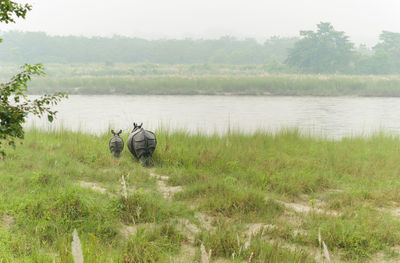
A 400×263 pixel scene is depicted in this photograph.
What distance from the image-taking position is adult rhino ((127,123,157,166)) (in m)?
7.82

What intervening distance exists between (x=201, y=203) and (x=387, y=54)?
157ft

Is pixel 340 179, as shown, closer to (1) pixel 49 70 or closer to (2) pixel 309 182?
(2) pixel 309 182

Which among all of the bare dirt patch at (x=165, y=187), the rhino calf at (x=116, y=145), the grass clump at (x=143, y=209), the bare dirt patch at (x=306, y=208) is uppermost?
the rhino calf at (x=116, y=145)

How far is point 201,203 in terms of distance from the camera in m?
5.59

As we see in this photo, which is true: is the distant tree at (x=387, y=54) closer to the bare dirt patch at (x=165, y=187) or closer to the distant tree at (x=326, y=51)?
the distant tree at (x=326, y=51)

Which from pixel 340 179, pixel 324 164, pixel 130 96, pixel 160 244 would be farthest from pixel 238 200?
pixel 130 96

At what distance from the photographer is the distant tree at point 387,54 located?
45.2 meters

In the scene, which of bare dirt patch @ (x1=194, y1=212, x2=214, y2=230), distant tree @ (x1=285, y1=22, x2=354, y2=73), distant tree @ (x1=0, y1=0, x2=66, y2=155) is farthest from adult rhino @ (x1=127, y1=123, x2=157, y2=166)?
distant tree @ (x1=285, y1=22, x2=354, y2=73)

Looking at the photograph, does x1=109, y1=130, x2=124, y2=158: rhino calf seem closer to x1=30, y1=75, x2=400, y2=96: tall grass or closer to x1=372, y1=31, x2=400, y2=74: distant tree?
x1=30, y1=75, x2=400, y2=96: tall grass

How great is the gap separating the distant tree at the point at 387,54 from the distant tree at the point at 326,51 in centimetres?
327

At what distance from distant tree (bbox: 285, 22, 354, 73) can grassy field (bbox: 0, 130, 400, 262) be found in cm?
3858

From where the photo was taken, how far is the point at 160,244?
415cm

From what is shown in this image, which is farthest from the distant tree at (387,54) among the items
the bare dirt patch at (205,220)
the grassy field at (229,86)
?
the bare dirt patch at (205,220)

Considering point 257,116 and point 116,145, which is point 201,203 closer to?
point 116,145
